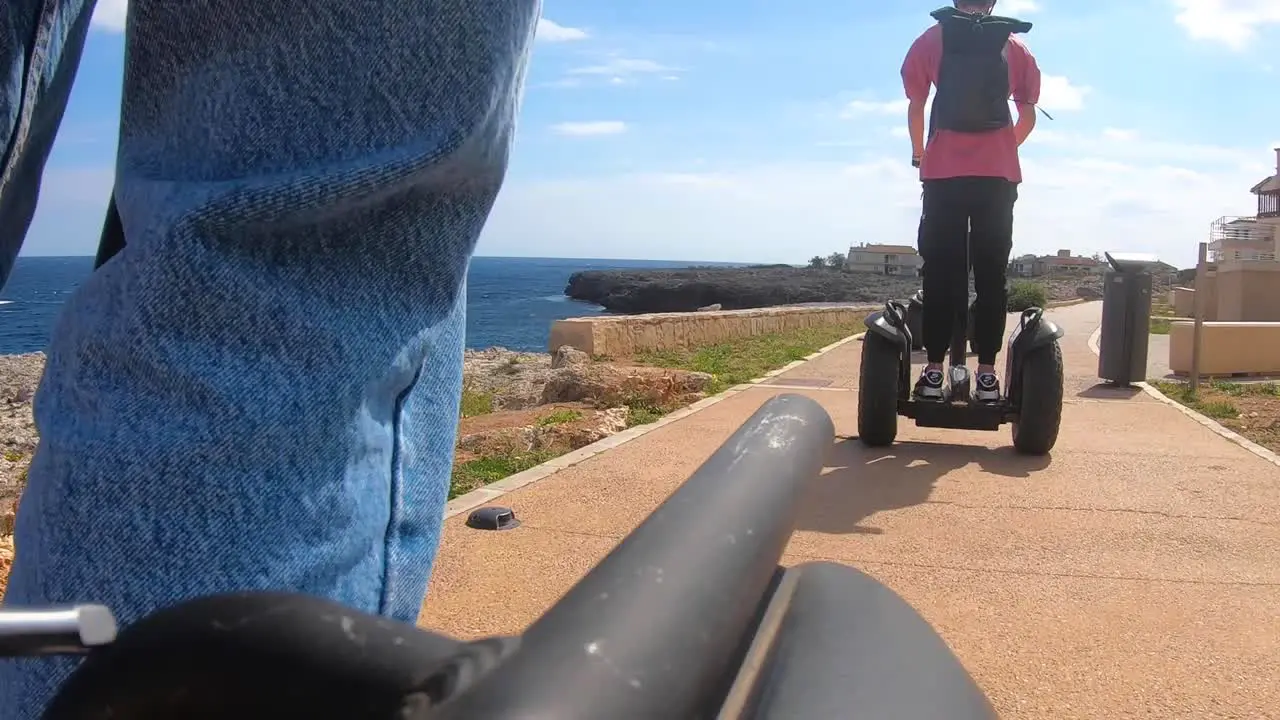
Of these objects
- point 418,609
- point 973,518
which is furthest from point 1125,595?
point 418,609

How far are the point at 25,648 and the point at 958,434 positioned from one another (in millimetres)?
6229

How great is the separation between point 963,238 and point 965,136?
47cm

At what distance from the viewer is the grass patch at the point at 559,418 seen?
675cm

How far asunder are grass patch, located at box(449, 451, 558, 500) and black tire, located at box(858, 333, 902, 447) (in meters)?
1.63

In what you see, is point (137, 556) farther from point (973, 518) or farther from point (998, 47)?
point (998, 47)

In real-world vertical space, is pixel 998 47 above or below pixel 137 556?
above

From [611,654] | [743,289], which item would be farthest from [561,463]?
[743,289]

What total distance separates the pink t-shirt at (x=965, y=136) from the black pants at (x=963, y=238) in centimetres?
5

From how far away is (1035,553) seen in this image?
12.3 feet

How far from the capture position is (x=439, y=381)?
92cm

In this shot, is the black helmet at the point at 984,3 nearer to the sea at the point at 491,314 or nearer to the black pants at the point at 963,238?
the black pants at the point at 963,238

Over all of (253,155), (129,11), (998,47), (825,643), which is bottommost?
(825,643)

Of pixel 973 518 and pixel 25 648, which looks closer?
pixel 25 648

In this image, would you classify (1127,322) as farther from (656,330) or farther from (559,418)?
(656,330)
